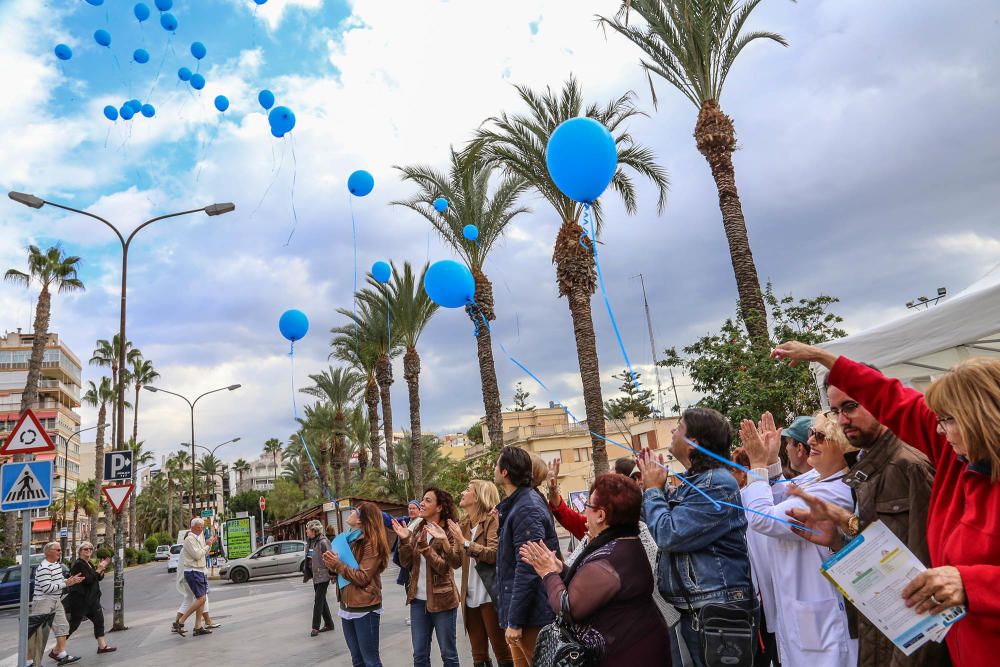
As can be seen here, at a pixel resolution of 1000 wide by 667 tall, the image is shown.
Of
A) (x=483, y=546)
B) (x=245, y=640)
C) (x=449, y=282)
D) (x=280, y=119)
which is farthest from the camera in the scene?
(x=245, y=640)

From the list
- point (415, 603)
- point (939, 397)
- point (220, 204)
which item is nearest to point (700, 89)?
point (220, 204)

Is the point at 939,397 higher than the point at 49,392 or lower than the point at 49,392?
lower

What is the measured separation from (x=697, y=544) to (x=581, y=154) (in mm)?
3778

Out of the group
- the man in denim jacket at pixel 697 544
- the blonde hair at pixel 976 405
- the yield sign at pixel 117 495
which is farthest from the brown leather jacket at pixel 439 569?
the yield sign at pixel 117 495

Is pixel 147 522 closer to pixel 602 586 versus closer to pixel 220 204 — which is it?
pixel 220 204

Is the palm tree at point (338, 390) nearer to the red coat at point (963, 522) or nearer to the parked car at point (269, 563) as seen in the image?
the parked car at point (269, 563)

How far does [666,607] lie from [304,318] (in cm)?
843

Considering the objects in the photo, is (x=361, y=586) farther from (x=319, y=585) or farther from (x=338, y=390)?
(x=338, y=390)

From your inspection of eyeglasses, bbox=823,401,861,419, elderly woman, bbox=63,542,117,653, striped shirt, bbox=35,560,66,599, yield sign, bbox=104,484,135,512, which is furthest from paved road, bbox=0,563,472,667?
eyeglasses, bbox=823,401,861,419

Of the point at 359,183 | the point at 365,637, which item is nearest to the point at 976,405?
the point at 365,637

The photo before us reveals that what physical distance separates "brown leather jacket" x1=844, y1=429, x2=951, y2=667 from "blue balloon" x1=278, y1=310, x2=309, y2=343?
29.9 ft

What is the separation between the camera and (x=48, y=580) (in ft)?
32.6

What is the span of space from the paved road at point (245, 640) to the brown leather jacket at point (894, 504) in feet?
18.8

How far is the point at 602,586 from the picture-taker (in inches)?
119
